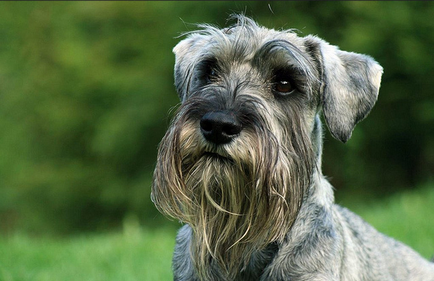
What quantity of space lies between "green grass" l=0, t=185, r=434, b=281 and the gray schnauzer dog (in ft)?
5.12

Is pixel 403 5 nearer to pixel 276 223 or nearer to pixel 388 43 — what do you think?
pixel 388 43

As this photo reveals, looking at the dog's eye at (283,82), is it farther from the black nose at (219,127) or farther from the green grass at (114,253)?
the green grass at (114,253)

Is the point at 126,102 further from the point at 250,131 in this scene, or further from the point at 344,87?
the point at 250,131

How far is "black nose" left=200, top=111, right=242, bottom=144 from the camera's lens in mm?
3027

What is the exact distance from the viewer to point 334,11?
10688 millimetres

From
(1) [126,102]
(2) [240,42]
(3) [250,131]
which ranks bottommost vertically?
(1) [126,102]

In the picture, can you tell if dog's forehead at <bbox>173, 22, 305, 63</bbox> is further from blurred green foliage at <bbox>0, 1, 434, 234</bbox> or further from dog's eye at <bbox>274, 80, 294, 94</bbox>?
blurred green foliage at <bbox>0, 1, 434, 234</bbox>

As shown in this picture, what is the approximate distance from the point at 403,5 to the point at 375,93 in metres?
7.08

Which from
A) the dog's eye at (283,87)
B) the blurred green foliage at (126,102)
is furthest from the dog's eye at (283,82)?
the blurred green foliage at (126,102)

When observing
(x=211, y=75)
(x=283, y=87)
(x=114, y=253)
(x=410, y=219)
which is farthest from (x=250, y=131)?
(x=410, y=219)

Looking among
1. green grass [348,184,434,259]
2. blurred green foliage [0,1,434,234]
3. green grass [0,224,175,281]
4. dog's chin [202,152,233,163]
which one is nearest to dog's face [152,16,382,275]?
dog's chin [202,152,233,163]

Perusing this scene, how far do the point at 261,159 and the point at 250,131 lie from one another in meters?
0.14

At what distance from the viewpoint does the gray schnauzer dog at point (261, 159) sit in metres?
3.15

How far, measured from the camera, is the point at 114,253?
597cm
